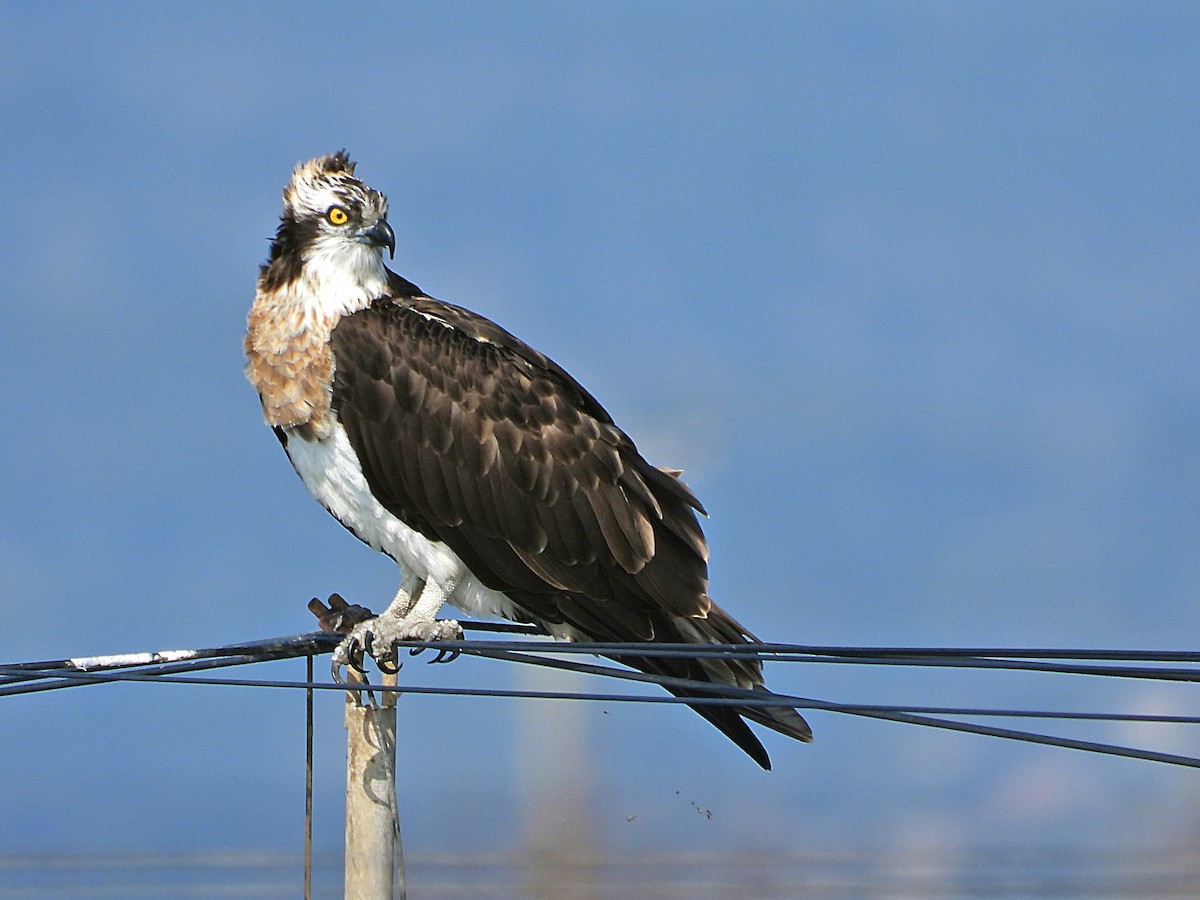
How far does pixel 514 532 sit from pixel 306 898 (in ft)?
6.77

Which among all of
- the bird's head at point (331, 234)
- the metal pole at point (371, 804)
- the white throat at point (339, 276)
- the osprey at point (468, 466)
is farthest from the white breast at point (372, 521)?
the metal pole at point (371, 804)

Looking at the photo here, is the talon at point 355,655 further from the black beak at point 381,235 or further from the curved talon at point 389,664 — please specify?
the black beak at point 381,235

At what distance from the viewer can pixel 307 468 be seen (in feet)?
23.4

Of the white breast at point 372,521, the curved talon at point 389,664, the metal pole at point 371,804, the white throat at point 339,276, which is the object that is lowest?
the metal pole at point 371,804

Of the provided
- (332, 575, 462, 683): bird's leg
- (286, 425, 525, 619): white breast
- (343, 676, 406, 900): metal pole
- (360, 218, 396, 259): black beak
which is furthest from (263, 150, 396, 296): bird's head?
(343, 676, 406, 900): metal pole

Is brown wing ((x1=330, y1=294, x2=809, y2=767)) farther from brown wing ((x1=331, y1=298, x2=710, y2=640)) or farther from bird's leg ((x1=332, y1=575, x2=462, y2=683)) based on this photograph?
bird's leg ((x1=332, y1=575, x2=462, y2=683))

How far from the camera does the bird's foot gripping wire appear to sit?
613 cm

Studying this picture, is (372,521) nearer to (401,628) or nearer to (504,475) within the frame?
(504,475)

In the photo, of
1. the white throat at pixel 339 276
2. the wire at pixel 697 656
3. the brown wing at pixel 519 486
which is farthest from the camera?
the white throat at pixel 339 276

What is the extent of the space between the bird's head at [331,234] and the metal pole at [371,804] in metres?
2.43

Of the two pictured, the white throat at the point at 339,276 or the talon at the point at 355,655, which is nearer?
the talon at the point at 355,655

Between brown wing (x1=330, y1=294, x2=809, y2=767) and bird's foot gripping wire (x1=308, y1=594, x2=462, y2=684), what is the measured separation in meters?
0.44

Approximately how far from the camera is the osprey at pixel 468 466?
687 centimetres

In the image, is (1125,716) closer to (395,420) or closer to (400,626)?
(400,626)
